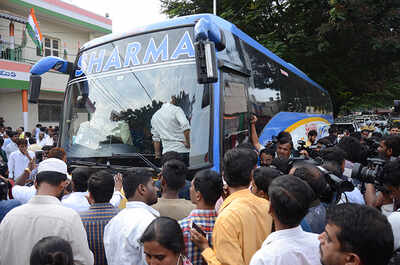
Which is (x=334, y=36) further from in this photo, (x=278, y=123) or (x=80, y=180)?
(x=80, y=180)

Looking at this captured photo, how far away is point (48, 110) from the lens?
1836 cm

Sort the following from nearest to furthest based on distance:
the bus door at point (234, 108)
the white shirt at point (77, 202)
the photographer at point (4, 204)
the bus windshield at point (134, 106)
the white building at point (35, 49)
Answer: the photographer at point (4, 204) < the white shirt at point (77, 202) < the bus windshield at point (134, 106) < the bus door at point (234, 108) < the white building at point (35, 49)

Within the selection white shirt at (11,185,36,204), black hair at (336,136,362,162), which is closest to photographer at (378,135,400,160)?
black hair at (336,136,362,162)

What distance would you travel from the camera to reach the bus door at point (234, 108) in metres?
4.02

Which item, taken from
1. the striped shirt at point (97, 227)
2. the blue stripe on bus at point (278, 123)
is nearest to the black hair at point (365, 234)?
the striped shirt at point (97, 227)

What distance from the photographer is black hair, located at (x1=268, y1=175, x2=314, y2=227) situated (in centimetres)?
164

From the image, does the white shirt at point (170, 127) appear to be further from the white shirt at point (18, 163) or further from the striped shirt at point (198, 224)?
the white shirt at point (18, 163)

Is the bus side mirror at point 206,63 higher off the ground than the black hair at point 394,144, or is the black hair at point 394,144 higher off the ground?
the bus side mirror at point 206,63

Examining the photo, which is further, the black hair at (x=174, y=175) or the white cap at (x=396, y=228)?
the black hair at (x=174, y=175)

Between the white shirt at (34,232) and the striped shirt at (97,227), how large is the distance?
12.1 inches

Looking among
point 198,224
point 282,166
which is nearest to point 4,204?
Result: point 198,224

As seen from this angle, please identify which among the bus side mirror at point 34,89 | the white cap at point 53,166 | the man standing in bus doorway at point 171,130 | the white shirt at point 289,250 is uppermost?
the bus side mirror at point 34,89

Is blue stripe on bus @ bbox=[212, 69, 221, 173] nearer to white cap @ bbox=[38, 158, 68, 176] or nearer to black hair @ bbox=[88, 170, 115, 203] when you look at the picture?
black hair @ bbox=[88, 170, 115, 203]

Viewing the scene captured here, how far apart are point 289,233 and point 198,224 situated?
0.71 metres
